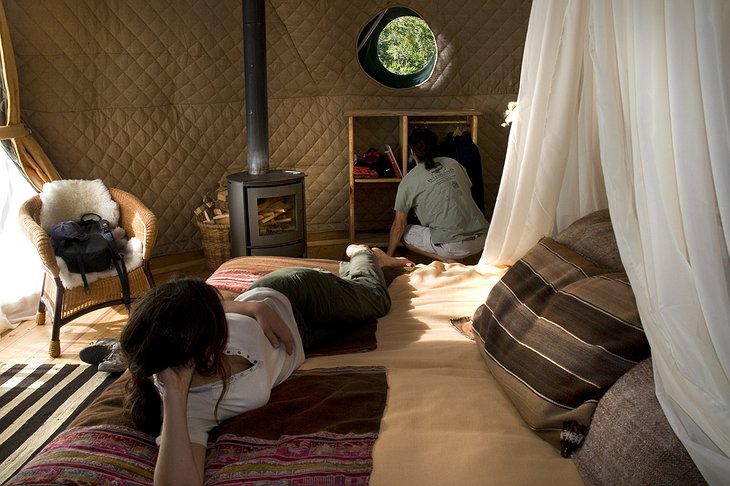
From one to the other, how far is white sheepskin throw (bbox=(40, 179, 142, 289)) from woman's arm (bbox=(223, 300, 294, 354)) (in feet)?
5.49

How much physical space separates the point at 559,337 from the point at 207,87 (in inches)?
144

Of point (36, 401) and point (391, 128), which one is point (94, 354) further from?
point (391, 128)

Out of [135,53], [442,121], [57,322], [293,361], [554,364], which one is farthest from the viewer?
[442,121]

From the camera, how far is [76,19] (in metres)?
4.11

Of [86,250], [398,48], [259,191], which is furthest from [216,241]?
[398,48]

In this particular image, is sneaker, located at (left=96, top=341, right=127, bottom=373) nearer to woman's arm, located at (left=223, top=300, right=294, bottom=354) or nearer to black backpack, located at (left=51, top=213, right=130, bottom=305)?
black backpack, located at (left=51, top=213, right=130, bottom=305)

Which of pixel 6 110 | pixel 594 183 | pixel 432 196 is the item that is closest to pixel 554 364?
pixel 594 183

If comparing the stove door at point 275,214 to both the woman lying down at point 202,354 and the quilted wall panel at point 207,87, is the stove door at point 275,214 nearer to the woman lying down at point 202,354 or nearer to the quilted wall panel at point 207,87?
the quilted wall panel at point 207,87

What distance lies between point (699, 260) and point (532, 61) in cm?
141

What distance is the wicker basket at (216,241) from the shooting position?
4441 millimetres

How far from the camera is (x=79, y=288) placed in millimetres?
3266

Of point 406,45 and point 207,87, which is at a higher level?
point 406,45

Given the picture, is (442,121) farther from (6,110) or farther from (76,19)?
(6,110)

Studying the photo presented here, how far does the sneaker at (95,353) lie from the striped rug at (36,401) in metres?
0.05
